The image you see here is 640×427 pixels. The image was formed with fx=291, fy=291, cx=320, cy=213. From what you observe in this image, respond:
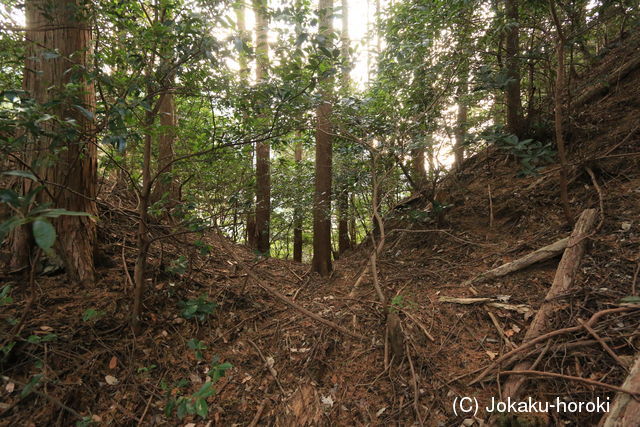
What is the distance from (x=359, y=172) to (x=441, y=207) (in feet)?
5.01

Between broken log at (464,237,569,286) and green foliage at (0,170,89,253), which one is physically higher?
green foliage at (0,170,89,253)

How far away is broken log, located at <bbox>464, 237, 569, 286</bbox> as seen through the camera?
303cm

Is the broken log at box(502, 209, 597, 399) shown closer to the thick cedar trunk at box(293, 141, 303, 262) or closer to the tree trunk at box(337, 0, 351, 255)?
the tree trunk at box(337, 0, 351, 255)

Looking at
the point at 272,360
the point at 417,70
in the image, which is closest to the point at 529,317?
the point at 272,360

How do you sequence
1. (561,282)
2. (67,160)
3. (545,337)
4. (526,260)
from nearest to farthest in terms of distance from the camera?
(545,337) → (561,282) → (67,160) → (526,260)

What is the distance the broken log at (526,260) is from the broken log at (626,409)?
144 centimetres

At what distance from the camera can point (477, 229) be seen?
14.1ft

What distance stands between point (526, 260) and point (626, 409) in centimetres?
172

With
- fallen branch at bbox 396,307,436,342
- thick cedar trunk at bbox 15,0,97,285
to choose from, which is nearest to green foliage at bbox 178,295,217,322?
thick cedar trunk at bbox 15,0,97,285

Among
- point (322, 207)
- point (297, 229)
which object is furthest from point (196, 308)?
point (297, 229)

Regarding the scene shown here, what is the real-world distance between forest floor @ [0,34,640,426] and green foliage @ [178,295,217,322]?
11 cm

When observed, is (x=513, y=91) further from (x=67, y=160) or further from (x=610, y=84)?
(x=67, y=160)

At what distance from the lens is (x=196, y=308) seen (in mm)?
2832

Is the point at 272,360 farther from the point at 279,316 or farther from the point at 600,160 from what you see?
the point at 600,160
